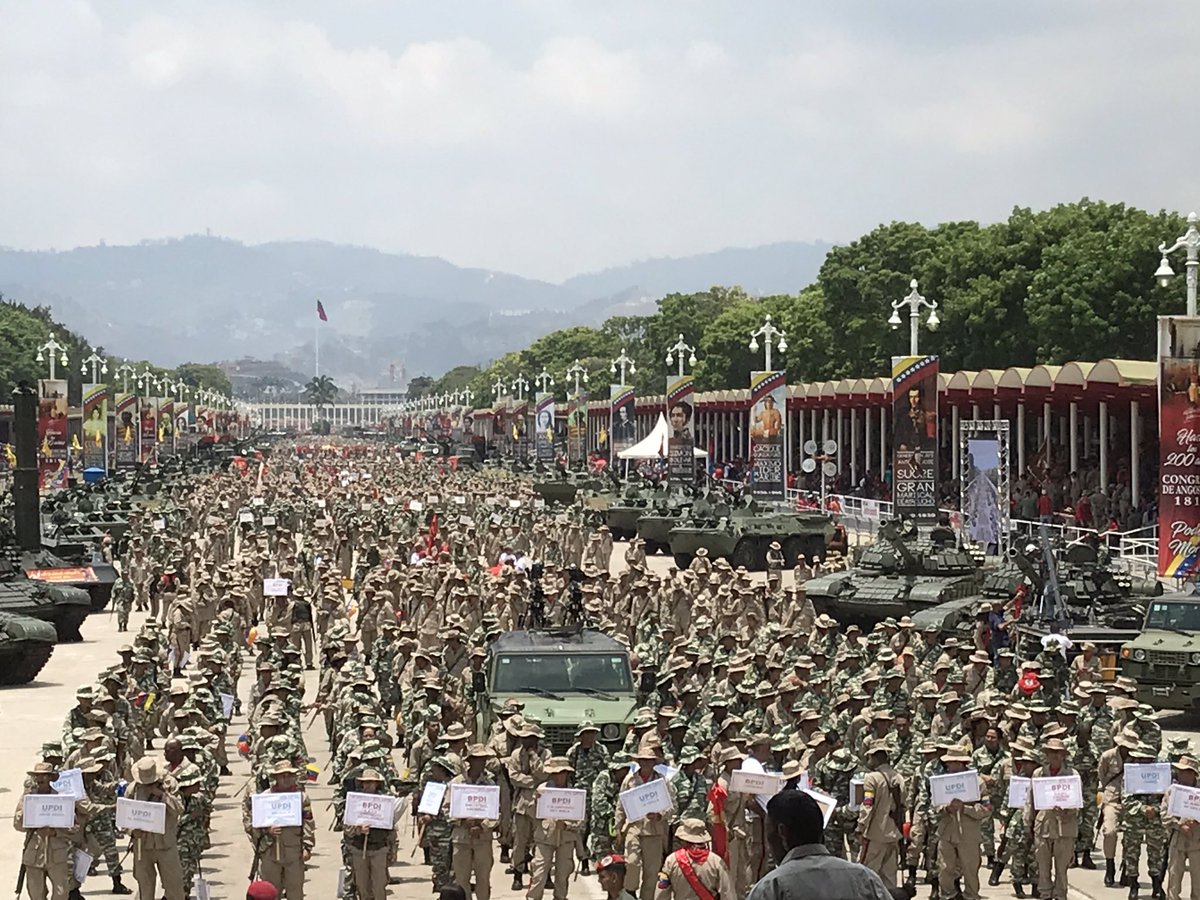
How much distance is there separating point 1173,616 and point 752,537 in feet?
65.6

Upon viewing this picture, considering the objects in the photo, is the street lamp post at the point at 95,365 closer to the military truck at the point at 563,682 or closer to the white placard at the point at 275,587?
the white placard at the point at 275,587

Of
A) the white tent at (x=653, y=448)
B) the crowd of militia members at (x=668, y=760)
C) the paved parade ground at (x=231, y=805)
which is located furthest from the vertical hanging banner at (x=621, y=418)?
the crowd of militia members at (x=668, y=760)

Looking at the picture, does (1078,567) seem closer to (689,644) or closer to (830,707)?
(689,644)

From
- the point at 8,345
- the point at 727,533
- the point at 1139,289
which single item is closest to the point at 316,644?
the point at 727,533

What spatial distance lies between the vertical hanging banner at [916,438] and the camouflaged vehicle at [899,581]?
6416mm

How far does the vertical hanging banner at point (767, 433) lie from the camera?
157 feet

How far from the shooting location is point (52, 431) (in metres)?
58.2

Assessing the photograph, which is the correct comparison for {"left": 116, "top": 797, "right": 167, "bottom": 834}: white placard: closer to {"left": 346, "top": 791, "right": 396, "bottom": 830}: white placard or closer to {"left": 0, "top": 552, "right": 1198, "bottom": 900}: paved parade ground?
{"left": 346, "top": 791, "right": 396, "bottom": 830}: white placard

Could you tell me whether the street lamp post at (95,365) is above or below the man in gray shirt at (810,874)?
above

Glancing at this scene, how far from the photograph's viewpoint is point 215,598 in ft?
97.6

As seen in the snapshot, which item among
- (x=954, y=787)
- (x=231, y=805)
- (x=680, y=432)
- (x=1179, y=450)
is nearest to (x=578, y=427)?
(x=680, y=432)

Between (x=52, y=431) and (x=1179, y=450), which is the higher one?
(x=52, y=431)

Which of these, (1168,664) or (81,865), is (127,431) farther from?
(81,865)

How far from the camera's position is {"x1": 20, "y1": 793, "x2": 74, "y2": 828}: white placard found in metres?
13.4
